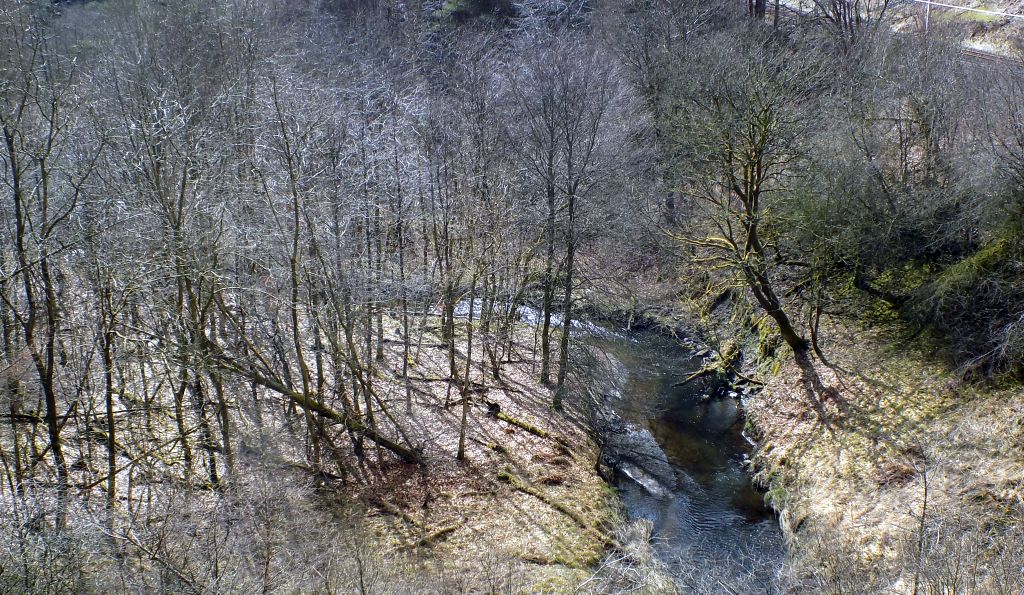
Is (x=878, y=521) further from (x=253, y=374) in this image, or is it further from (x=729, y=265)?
(x=253, y=374)

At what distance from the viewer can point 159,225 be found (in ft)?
41.6

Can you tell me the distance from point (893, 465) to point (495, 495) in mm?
8664

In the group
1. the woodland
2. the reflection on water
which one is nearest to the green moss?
the woodland

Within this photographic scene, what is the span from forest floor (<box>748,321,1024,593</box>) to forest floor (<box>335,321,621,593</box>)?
14.4ft

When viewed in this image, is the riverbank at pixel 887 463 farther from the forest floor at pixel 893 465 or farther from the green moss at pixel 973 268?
the green moss at pixel 973 268

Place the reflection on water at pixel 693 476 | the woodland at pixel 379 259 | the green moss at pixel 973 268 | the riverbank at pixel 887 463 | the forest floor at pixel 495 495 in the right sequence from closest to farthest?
the riverbank at pixel 887 463, the woodland at pixel 379 259, the forest floor at pixel 495 495, the reflection on water at pixel 693 476, the green moss at pixel 973 268

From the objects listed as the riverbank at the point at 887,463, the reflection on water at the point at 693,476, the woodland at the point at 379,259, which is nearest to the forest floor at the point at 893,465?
the riverbank at the point at 887,463

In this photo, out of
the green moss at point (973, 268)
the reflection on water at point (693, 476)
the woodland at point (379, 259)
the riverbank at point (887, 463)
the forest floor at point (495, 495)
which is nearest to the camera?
the riverbank at point (887, 463)

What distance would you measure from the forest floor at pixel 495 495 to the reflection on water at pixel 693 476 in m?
1.40

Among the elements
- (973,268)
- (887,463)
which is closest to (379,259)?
(887,463)

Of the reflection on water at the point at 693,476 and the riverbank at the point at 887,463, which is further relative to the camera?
the reflection on water at the point at 693,476

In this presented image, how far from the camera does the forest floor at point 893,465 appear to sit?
34.0 feet

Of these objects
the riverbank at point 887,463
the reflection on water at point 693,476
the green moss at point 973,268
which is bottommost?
the reflection on water at point 693,476

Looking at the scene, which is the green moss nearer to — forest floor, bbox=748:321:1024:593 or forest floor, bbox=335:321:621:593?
forest floor, bbox=748:321:1024:593
